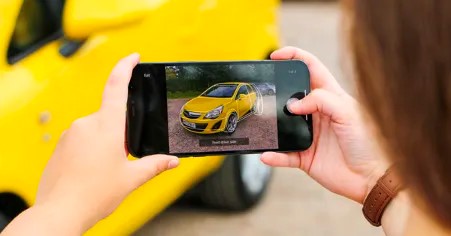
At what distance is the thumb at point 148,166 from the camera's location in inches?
54.1

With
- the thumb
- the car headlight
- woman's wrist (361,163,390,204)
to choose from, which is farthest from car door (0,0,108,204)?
woman's wrist (361,163,390,204)

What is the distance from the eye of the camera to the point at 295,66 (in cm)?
170

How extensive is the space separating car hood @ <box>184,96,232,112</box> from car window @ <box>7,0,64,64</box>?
84cm

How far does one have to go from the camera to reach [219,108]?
1720 mm

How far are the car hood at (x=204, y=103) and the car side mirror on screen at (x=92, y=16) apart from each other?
777mm

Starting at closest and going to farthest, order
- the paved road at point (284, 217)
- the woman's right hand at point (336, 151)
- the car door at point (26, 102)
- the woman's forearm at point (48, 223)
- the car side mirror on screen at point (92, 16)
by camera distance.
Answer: the woman's forearm at point (48, 223)
the woman's right hand at point (336, 151)
the car door at point (26, 102)
the car side mirror on screen at point (92, 16)
the paved road at point (284, 217)

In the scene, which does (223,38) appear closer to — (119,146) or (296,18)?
(119,146)

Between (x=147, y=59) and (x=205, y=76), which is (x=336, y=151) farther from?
(x=147, y=59)

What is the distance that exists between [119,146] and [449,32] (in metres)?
0.73

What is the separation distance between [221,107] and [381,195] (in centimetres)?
41

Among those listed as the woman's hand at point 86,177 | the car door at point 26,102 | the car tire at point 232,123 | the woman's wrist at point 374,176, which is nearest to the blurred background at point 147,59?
the car door at point 26,102

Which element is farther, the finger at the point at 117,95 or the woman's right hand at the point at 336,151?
the woman's right hand at the point at 336,151

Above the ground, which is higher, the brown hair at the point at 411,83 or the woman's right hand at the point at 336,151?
the brown hair at the point at 411,83

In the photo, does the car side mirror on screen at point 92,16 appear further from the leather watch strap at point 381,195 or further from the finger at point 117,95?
the leather watch strap at point 381,195
